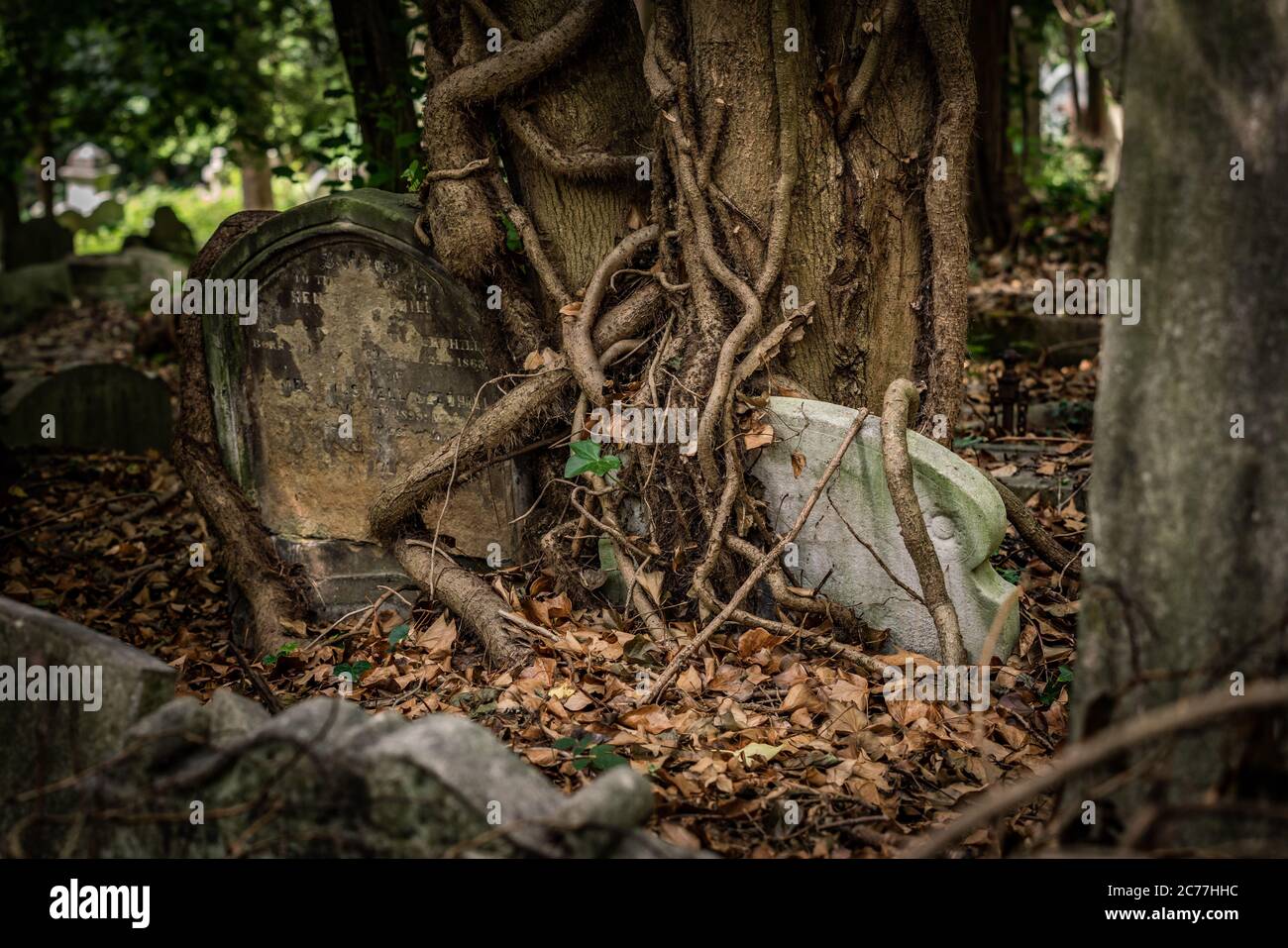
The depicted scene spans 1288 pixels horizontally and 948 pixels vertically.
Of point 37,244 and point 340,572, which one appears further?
point 37,244

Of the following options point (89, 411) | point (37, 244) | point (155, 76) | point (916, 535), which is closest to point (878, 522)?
point (916, 535)

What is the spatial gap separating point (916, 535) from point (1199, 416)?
1.70m

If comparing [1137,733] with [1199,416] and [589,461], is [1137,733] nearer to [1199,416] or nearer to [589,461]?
[1199,416]

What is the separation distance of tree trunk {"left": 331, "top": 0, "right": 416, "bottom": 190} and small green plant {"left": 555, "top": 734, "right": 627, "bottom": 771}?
4566 millimetres

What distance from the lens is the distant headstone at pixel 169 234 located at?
14516mm

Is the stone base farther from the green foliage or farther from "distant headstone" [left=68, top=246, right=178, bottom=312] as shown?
"distant headstone" [left=68, top=246, right=178, bottom=312]

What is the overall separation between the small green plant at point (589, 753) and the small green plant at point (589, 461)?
1072 millimetres

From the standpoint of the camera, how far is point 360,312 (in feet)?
17.1

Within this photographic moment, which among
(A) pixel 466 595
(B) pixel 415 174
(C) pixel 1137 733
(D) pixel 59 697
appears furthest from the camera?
(B) pixel 415 174

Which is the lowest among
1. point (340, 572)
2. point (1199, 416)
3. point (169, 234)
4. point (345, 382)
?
point (340, 572)

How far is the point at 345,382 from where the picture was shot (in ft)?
17.4

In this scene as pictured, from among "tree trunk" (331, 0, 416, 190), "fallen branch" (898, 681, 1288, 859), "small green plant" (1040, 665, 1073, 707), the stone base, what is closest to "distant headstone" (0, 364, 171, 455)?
"tree trunk" (331, 0, 416, 190)
